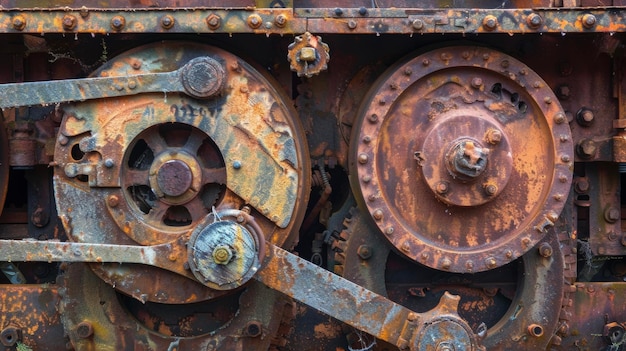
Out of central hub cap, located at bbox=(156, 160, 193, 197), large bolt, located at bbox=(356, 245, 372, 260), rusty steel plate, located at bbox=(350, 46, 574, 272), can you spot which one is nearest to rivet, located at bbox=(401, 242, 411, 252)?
rusty steel plate, located at bbox=(350, 46, 574, 272)

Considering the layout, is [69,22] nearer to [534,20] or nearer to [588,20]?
[534,20]

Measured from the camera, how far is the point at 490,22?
354cm

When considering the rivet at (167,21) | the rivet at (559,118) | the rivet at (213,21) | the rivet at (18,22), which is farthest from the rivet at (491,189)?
the rivet at (18,22)

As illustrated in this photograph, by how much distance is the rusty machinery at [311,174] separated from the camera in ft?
11.7

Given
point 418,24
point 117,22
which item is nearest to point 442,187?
point 418,24

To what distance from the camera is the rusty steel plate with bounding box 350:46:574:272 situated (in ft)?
12.5

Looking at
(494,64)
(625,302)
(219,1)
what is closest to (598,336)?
(625,302)

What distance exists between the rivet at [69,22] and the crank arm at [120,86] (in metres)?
0.27

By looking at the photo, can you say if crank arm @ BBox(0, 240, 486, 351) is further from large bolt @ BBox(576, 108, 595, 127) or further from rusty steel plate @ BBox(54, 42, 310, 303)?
large bolt @ BBox(576, 108, 595, 127)

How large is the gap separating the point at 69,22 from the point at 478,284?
268 centimetres

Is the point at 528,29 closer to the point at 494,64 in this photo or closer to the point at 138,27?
the point at 494,64

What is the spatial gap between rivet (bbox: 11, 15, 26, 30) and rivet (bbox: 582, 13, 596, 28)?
2.72 meters

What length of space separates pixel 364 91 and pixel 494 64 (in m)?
0.73

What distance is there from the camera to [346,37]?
13.1 ft
